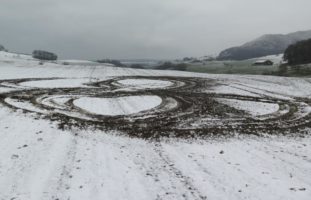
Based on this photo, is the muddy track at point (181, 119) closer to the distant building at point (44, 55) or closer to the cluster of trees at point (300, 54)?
the cluster of trees at point (300, 54)

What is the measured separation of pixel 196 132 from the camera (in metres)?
14.0


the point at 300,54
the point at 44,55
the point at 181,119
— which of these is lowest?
the point at 44,55

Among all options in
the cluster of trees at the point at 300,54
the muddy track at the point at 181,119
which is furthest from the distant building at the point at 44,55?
the muddy track at the point at 181,119

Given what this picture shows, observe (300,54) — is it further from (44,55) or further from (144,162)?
(44,55)

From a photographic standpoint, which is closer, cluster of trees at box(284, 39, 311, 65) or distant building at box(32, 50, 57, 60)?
cluster of trees at box(284, 39, 311, 65)

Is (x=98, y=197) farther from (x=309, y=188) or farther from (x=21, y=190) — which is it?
(x=309, y=188)

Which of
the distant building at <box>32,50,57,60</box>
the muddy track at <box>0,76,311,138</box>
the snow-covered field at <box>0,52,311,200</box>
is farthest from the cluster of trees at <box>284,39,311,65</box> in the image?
the distant building at <box>32,50,57,60</box>

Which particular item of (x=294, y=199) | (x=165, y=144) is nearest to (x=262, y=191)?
(x=294, y=199)

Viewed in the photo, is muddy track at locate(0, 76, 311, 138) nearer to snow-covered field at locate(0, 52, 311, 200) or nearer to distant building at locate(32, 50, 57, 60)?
snow-covered field at locate(0, 52, 311, 200)

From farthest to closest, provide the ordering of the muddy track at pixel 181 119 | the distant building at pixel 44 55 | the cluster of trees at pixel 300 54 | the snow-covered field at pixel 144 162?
1. the distant building at pixel 44 55
2. the cluster of trees at pixel 300 54
3. the muddy track at pixel 181 119
4. the snow-covered field at pixel 144 162

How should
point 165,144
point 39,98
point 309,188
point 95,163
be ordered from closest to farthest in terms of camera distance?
point 309,188, point 95,163, point 165,144, point 39,98

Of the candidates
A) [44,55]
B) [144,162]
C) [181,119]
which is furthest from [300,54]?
[44,55]

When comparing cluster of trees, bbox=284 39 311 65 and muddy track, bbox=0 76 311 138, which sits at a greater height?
cluster of trees, bbox=284 39 311 65

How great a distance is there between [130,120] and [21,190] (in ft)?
28.0
